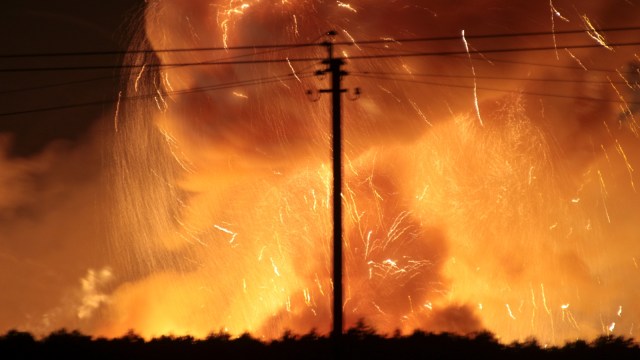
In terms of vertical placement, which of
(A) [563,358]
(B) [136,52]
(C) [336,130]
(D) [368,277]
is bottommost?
(A) [563,358]

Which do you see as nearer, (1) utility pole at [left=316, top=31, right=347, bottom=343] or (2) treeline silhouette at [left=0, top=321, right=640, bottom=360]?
(1) utility pole at [left=316, top=31, right=347, bottom=343]

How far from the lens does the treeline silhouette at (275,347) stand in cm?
2838

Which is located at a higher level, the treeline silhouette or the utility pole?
the utility pole

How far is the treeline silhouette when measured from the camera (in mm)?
28375

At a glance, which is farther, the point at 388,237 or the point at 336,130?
the point at 388,237

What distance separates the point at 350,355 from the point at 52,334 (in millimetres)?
7814

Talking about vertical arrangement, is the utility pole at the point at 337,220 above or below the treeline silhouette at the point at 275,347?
above

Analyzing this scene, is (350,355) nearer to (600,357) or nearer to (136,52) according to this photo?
(600,357)

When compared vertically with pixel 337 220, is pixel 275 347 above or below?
below

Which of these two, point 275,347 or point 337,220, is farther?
point 275,347

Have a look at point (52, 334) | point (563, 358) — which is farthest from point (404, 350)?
point (52, 334)

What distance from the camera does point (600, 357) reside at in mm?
29703

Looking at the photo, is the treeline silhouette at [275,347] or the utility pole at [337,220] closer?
the utility pole at [337,220]

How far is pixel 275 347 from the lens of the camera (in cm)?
2859
